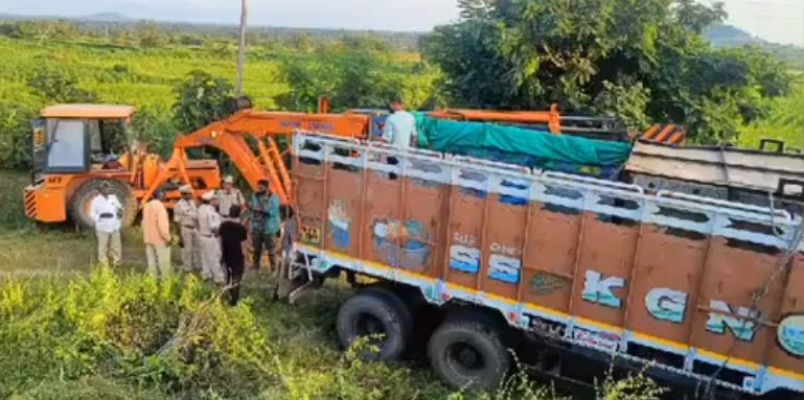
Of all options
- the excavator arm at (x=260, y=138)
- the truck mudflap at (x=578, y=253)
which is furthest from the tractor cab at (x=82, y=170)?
the truck mudflap at (x=578, y=253)

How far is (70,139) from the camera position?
13.7 m

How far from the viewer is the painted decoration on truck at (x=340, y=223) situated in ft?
29.9

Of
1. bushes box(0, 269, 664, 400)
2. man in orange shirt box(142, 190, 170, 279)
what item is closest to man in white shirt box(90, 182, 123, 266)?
man in orange shirt box(142, 190, 170, 279)

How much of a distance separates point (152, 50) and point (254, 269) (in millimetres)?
50610

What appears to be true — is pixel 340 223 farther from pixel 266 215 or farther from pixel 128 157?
pixel 128 157

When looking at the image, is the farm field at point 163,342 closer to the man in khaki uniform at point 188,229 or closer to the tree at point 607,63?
the man in khaki uniform at point 188,229

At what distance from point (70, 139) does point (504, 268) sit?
8.58 m

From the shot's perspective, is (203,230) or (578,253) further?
(203,230)

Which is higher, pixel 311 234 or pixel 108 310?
pixel 311 234

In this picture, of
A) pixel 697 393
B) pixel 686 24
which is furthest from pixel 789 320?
pixel 686 24

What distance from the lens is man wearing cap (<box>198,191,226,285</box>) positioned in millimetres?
10992

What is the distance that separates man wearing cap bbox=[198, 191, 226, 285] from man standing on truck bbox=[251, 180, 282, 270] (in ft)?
1.76

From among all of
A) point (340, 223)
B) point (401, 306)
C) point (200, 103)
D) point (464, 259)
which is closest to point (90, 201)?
point (200, 103)


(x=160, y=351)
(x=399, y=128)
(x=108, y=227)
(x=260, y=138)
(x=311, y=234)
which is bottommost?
(x=160, y=351)
